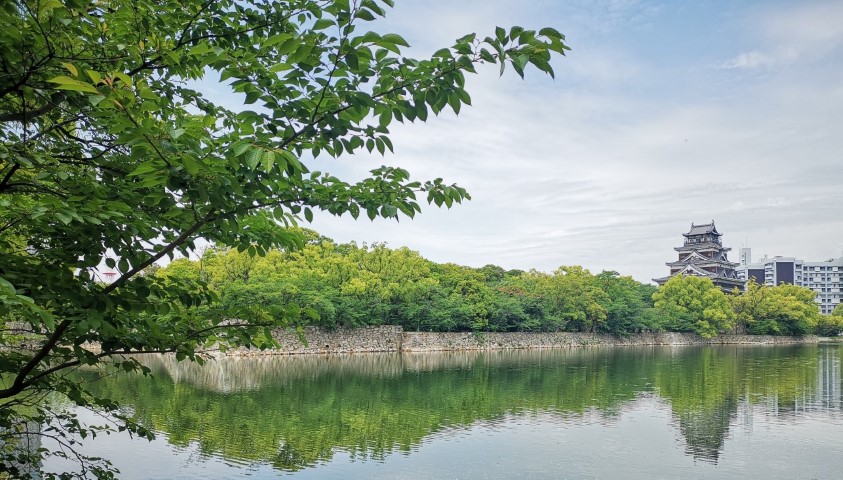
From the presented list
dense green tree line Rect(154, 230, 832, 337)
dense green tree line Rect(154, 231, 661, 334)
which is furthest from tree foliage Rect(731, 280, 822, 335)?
dense green tree line Rect(154, 231, 661, 334)

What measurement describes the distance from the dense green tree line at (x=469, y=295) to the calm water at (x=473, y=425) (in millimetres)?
11028

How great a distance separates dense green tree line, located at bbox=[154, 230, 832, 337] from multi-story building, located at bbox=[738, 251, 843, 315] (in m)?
58.6

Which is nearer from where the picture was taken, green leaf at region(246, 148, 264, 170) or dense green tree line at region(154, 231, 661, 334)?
green leaf at region(246, 148, 264, 170)

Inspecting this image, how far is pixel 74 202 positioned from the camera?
2.89m

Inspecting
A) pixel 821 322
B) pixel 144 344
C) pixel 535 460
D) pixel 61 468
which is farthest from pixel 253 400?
pixel 821 322

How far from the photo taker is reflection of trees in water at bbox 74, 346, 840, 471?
13445 mm

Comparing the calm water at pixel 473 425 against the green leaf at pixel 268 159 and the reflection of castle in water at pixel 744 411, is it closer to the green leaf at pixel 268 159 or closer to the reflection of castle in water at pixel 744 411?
the reflection of castle in water at pixel 744 411

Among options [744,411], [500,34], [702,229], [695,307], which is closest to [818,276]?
[702,229]

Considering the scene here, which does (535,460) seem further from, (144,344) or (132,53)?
(132,53)

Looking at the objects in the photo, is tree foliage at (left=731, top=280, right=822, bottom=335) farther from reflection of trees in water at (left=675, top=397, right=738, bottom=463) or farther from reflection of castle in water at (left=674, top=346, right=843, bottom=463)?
reflection of trees in water at (left=675, top=397, right=738, bottom=463)

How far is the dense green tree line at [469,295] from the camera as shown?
37344 millimetres

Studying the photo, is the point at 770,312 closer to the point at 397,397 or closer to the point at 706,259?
the point at 706,259

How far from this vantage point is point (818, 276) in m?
123

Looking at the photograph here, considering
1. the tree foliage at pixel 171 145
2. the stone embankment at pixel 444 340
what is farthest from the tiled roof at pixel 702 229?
the tree foliage at pixel 171 145
